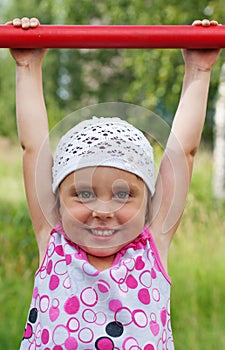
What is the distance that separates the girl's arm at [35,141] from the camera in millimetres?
1793

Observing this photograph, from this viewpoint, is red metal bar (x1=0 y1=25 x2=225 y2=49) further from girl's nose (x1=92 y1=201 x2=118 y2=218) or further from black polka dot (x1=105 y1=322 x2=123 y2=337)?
black polka dot (x1=105 y1=322 x2=123 y2=337)

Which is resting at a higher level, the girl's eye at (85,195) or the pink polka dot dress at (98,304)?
the girl's eye at (85,195)

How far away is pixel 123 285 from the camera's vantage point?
171 cm

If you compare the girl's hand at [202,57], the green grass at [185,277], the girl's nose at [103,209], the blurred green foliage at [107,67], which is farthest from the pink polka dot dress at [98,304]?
the blurred green foliage at [107,67]

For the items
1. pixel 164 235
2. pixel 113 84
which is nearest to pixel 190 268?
pixel 164 235

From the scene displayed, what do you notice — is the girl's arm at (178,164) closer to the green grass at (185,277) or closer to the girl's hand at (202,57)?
the girl's hand at (202,57)

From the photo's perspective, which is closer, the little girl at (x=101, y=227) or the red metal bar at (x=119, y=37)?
the little girl at (x=101, y=227)

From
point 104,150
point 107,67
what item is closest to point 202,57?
point 104,150

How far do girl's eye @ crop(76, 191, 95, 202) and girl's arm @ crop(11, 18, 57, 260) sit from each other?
0.38 feet

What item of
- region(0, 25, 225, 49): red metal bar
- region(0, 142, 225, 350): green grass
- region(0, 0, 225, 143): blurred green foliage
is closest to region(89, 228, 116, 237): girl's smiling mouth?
region(0, 25, 225, 49): red metal bar

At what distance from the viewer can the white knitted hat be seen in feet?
5.49

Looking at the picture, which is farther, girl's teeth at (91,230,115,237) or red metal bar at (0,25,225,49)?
red metal bar at (0,25,225,49)

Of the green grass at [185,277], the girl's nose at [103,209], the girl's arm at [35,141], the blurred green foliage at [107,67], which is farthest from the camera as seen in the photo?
the blurred green foliage at [107,67]

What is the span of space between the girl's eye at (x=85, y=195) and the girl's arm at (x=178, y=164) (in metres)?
0.18
